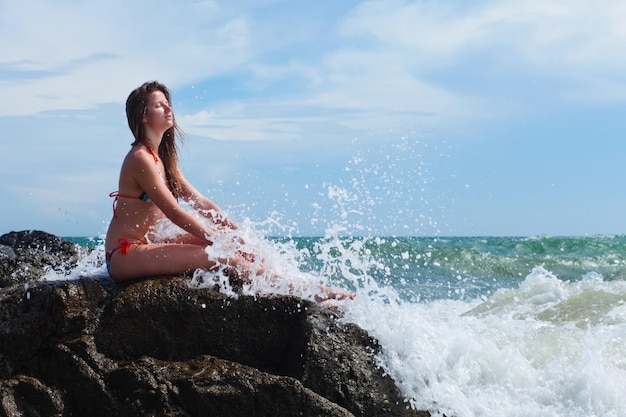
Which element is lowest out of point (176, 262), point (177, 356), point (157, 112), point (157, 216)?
point (177, 356)

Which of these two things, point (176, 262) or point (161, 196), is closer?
point (176, 262)

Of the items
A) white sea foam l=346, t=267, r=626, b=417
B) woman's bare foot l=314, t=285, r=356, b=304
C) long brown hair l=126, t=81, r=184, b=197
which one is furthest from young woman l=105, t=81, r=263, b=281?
white sea foam l=346, t=267, r=626, b=417

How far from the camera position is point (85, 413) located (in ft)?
13.9

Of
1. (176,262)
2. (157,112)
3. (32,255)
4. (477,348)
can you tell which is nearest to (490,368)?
(477,348)

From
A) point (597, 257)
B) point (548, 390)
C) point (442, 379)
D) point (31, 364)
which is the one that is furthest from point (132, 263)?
point (597, 257)

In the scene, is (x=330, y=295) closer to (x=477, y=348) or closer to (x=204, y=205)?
(x=477, y=348)

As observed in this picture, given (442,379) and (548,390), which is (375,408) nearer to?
(442,379)

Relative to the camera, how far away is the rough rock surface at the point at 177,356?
4.12 meters

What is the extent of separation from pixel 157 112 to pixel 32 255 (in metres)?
4.17

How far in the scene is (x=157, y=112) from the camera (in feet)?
16.9

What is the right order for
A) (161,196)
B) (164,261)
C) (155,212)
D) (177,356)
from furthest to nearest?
1. (155,212)
2. (161,196)
3. (164,261)
4. (177,356)

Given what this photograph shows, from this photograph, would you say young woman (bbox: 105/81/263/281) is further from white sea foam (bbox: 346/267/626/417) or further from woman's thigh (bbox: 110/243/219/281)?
white sea foam (bbox: 346/267/626/417)

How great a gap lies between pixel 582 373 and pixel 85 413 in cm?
316

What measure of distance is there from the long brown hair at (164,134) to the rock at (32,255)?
8.97 ft
